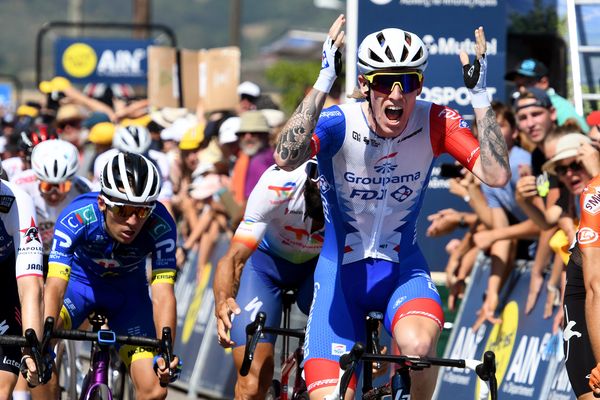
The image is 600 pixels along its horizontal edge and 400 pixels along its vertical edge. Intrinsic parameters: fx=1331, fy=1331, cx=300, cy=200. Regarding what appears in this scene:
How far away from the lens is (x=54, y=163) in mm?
10117

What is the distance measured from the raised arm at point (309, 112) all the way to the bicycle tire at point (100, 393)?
87.8 inches

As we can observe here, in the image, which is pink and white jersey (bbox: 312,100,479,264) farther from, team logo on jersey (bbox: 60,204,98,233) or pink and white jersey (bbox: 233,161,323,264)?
team logo on jersey (bbox: 60,204,98,233)

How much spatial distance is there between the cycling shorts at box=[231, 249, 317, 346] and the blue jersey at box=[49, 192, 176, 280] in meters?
0.89

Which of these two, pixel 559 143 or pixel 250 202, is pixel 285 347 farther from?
pixel 559 143

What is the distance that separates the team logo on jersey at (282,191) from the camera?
27.1 feet

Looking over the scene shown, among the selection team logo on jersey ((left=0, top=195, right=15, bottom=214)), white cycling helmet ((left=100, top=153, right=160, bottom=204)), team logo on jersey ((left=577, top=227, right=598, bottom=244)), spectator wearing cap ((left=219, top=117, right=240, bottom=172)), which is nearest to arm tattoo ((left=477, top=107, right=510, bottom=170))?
team logo on jersey ((left=577, top=227, right=598, bottom=244))

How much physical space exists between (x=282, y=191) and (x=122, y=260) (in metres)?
1.15

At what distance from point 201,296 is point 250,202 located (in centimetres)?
594

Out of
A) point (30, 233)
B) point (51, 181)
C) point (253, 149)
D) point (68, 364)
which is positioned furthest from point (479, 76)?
point (253, 149)

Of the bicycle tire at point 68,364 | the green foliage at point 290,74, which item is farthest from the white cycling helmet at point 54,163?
the green foliage at point 290,74

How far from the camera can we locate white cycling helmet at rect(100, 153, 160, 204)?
309 inches

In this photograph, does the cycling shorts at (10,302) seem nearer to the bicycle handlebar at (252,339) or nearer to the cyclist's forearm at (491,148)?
the bicycle handlebar at (252,339)

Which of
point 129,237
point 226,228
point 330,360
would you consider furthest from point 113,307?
point 226,228

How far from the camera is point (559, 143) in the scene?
26.9 ft
